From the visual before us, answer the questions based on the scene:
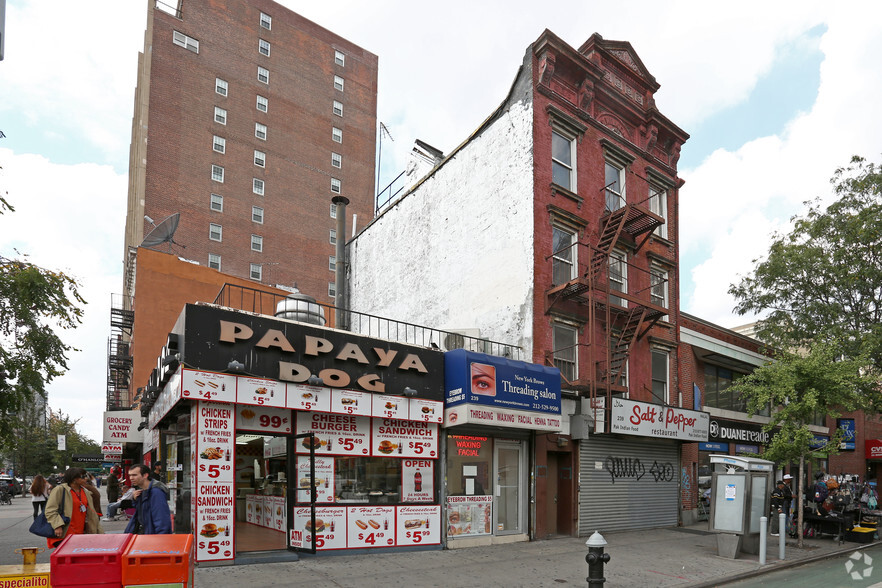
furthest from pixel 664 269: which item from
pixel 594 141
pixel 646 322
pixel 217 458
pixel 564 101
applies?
pixel 217 458

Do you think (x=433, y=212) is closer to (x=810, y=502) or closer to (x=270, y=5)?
(x=810, y=502)

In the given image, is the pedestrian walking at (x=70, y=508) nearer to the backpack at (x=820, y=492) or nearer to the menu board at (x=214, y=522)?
the menu board at (x=214, y=522)

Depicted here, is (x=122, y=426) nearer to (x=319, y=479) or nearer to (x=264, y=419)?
(x=264, y=419)

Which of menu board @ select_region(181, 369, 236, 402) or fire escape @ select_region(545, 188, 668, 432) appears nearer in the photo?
menu board @ select_region(181, 369, 236, 402)

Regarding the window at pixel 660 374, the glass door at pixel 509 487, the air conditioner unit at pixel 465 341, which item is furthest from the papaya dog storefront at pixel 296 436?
the window at pixel 660 374

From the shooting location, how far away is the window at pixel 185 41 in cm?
4502

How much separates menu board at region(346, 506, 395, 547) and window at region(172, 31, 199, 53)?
4233 cm

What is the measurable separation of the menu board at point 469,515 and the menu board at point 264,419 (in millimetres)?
4374

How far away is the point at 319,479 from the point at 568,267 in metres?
9.71

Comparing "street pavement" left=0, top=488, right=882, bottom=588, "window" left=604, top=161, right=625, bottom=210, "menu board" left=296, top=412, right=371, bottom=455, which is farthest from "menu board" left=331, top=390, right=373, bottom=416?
"window" left=604, top=161, right=625, bottom=210

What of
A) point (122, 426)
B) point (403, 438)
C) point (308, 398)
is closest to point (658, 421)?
point (403, 438)

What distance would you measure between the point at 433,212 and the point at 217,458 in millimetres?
12250

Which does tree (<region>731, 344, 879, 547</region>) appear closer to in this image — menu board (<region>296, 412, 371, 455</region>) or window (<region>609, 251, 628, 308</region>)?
window (<region>609, 251, 628, 308</region>)

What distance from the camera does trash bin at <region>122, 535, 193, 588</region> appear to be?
209 inches
